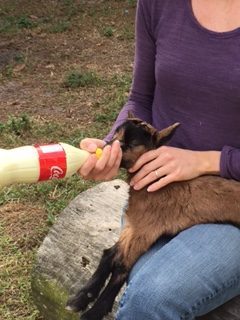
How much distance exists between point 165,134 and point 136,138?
99 millimetres

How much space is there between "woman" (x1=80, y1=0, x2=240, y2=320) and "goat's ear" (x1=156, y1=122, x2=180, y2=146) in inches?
1.4

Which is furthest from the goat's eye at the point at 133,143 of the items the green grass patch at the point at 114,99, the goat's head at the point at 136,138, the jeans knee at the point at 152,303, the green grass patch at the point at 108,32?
the green grass patch at the point at 108,32

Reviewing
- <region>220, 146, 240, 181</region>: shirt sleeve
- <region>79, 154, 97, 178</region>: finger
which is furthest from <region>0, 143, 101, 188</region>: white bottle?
<region>220, 146, 240, 181</region>: shirt sleeve

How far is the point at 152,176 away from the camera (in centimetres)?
206

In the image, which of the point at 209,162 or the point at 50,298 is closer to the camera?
the point at 209,162

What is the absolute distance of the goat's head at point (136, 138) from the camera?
2.08m

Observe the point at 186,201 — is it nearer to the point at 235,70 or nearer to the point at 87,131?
the point at 235,70

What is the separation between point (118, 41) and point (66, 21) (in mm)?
875

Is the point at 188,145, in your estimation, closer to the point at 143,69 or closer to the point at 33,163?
the point at 143,69

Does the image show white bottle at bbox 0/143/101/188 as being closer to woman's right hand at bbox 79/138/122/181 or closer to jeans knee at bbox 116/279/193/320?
woman's right hand at bbox 79/138/122/181

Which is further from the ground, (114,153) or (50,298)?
(114,153)

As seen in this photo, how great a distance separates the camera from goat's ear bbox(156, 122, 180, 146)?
6.68 ft

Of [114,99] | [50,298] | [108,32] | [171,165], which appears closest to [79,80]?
[114,99]

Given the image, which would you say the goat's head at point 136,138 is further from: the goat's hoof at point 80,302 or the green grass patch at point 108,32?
the green grass patch at point 108,32
